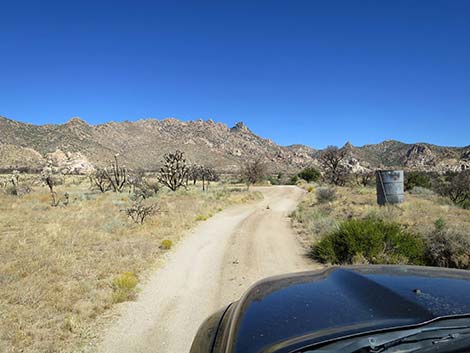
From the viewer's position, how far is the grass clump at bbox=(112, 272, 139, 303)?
7.07 m

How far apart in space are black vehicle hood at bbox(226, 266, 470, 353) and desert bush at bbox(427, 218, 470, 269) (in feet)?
19.4

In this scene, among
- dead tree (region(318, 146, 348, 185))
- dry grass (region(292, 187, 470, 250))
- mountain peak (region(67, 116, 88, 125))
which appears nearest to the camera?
dry grass (region(292, 187, 470, 250))

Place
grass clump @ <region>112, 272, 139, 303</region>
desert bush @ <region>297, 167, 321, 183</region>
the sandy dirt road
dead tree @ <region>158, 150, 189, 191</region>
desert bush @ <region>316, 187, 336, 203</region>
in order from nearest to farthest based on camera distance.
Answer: the sandy dirt road
grass clump @ <region>112, 272, 139, 303</region>
desert bush @ <region>316, 187, 336, 203</region>
dead tree @ <region>158, 150, 189, 191</region>
desert bush @ <region>297, 167, 321, 183</region>

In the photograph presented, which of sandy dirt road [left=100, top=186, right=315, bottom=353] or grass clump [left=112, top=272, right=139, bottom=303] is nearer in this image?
sandy dirt road [left=100, top=186, right=315, bottom=353]

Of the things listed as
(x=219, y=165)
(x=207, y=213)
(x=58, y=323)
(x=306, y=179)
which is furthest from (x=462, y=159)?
(x=58, y=323)

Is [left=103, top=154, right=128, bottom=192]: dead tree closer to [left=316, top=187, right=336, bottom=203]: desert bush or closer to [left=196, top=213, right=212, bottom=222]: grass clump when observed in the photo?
[left=196, top=213, right=212, bottom=222]: grass clump

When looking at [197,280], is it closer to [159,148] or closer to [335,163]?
[335,163]

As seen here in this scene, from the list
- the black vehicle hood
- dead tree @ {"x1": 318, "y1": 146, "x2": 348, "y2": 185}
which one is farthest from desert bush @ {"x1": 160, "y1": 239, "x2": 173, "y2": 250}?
dead tree @ {"x1": 318, "y1": 146, "x2": 348, "y2": 185}

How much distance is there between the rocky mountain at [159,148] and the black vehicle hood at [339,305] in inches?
2685

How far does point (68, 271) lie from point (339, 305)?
8273 millimetres

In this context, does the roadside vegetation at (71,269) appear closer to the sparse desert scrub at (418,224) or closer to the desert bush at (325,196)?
the sparse desert scrub at (418,224)

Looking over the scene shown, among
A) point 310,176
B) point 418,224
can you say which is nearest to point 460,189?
point 418,224

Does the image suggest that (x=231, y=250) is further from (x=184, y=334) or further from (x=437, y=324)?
(x=437, y=324)

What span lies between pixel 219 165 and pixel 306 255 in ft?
332
